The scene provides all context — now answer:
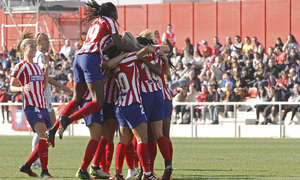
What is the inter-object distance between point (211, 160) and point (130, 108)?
4506 millimetres

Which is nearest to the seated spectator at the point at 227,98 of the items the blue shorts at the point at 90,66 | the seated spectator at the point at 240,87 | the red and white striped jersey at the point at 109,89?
the seated spectator at the point at 240,87

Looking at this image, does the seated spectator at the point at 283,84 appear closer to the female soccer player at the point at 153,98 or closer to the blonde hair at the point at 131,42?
the female soccer player at the point at 153,98

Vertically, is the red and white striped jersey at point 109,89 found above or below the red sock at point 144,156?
above

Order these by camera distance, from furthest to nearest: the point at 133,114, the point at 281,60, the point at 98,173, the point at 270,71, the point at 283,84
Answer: the point at 281,60, the point at 270,71, the point at 283,84, the point at 98,173, the point at 133,114

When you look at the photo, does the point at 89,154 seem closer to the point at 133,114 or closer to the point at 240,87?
the point at 133,114

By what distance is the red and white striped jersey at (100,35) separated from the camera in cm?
901

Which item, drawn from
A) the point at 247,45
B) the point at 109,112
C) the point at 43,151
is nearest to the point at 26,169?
the point at 43,151

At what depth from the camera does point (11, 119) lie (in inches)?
941

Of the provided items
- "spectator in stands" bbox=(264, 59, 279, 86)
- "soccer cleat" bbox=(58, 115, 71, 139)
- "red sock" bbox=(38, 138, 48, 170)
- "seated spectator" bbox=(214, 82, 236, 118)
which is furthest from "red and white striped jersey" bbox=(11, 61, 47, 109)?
"spectator in stands" bbox=(264, 59, 279, 86)

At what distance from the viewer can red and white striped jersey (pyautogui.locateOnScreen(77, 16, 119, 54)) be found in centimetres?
901

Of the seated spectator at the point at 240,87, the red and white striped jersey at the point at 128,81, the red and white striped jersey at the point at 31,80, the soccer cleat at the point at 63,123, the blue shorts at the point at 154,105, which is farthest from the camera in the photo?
the seated spectator at the point at 240,87

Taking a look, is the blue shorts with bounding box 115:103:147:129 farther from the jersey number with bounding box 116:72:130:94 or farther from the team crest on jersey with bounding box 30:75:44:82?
the team crest on jersey with bounding box 30:75:44:82

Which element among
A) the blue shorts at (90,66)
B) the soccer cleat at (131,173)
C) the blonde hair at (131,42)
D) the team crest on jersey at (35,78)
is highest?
the blonde hair at (131,42)

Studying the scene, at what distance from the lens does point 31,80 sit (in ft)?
32.6
